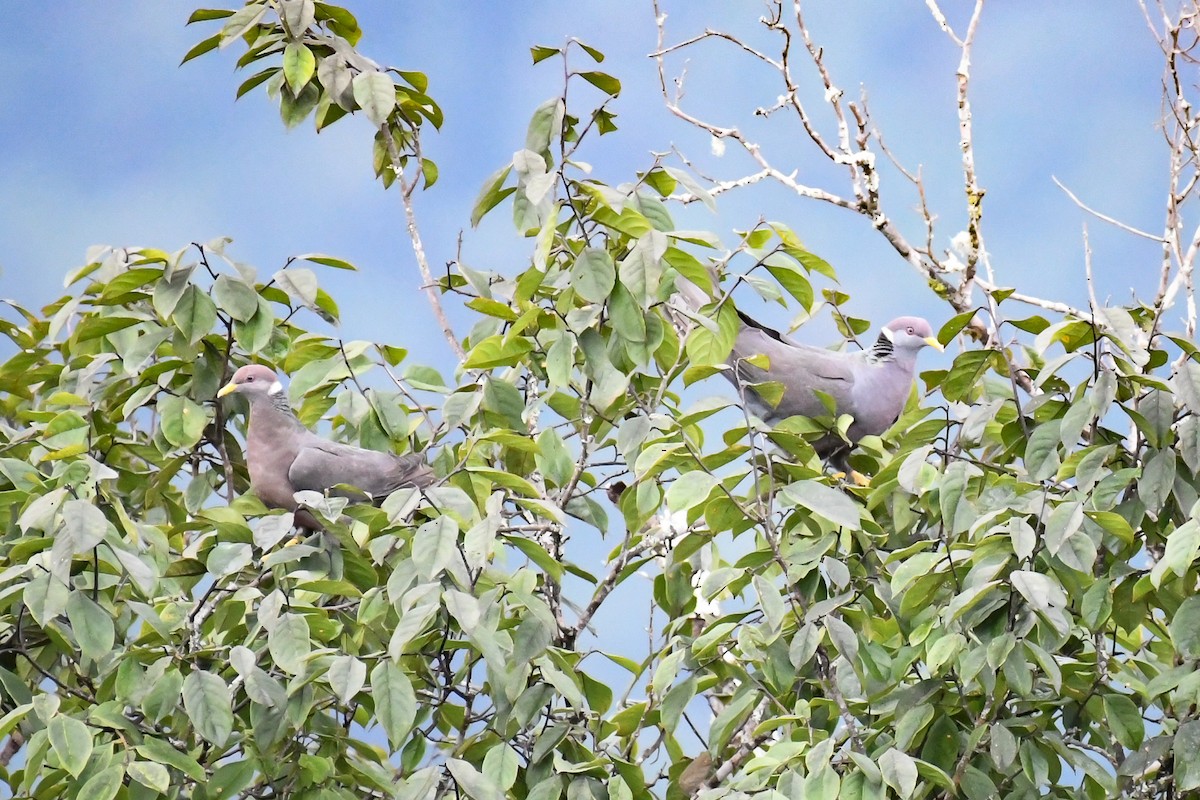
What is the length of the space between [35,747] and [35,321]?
60.4 inches

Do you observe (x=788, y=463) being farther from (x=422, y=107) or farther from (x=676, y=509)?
(x=422, y=107)

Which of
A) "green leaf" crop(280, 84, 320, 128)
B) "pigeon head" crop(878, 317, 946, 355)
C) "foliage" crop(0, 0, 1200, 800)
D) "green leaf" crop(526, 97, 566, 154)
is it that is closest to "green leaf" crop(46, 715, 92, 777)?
"foliage" crop(0, 0, 1200, 800)

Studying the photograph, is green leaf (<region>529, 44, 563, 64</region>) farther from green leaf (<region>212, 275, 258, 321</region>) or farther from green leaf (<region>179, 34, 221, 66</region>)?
green leaf (<region>179, 34, 221, 66</region>)

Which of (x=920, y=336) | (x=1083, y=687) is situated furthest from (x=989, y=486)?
(x=920, y=336)

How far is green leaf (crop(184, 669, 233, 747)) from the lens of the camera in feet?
6.73

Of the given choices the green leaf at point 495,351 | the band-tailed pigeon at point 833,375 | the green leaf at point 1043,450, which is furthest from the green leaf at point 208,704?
the green leaf at point 1043,450

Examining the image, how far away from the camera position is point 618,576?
2.66m

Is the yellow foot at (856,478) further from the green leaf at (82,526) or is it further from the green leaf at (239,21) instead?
the green leaf at (239,21)

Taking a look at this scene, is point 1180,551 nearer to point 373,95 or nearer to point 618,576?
point 618,576

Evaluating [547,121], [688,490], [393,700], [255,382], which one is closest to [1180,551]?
[688,490]

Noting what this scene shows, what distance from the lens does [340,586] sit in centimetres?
218

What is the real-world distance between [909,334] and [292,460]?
1.40 metres

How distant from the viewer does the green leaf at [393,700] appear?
1.90 meters

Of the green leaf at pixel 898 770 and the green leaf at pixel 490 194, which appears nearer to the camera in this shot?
the green leaf at pixel 898 770
